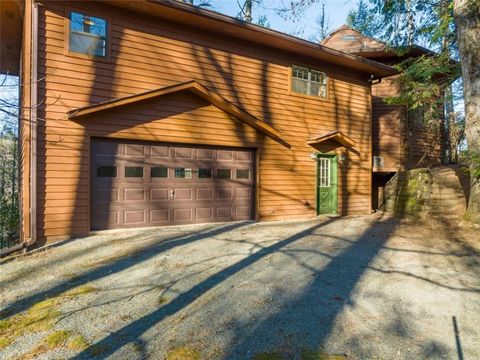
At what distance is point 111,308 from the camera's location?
12.0ft

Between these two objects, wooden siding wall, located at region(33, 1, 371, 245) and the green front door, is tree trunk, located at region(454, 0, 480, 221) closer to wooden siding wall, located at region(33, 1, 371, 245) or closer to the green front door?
wooden siding wall, located at region(33, 1, 371, 245)

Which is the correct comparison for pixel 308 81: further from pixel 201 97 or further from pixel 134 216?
pixel 134 216

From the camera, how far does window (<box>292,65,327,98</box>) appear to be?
9.82 m

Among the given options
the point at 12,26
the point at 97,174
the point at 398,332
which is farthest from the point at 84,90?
the point at 398,332

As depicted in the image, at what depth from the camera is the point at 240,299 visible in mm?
3818

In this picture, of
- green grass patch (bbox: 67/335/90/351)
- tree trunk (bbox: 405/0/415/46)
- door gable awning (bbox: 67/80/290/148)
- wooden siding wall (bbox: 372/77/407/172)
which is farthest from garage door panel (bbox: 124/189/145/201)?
tree trunk (bbox: 405/0/415/46)

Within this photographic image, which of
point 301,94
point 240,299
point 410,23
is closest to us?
point 240,299

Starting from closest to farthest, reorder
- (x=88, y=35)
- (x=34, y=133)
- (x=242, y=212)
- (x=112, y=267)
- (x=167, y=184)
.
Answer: (x=112, y=267) → (x=34, y=133) → (x=88, y=35) → (x=167, y=184) → (x=242, y=212)

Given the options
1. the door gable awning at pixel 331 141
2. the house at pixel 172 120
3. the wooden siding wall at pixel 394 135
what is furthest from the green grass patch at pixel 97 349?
the wooden siding wall at pixel 394 135

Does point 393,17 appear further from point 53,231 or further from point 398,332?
point 53,231

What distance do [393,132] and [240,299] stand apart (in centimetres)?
1145

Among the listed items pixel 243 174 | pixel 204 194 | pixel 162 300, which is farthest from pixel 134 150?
pixel 162 300

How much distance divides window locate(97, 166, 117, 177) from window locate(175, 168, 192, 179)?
145cm

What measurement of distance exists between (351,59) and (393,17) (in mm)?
2022
